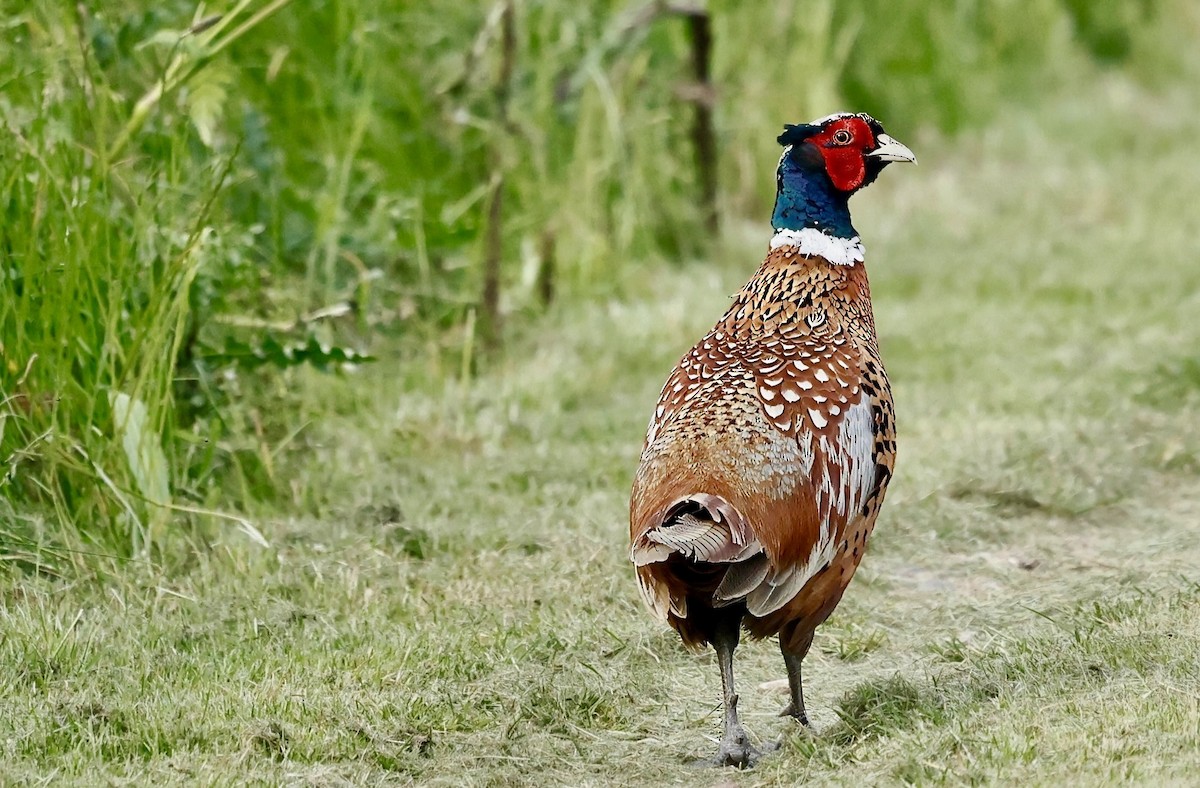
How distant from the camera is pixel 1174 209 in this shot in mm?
9141

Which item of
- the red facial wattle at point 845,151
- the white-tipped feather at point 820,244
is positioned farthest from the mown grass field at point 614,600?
the red facial wattle at point 845,151

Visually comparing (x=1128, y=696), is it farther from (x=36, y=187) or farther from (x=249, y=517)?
(x=36, y=187)

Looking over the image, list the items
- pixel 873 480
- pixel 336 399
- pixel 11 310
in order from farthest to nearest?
pixel 336 399, pixel 11 310, pixel 873 480

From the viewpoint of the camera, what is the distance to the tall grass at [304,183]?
469cm

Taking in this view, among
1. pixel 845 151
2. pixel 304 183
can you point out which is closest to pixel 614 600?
pixel 845 151

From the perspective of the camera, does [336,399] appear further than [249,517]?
Yes

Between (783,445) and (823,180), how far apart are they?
2.75 ft

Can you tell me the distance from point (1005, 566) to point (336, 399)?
7.85 ft

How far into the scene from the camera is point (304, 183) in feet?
22.5

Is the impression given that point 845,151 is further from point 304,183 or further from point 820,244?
point 304,183

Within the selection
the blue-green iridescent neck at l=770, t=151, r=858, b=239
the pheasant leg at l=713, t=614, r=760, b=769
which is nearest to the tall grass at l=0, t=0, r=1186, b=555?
the blue-green iridescent neck at l=770, t=151, r=858, b=239

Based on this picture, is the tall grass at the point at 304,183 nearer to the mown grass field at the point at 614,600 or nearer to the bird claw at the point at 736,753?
the mown grass field at the point at 614,600

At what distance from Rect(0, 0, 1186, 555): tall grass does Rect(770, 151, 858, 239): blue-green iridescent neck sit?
1.51m

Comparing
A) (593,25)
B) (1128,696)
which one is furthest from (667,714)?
(593,25)
